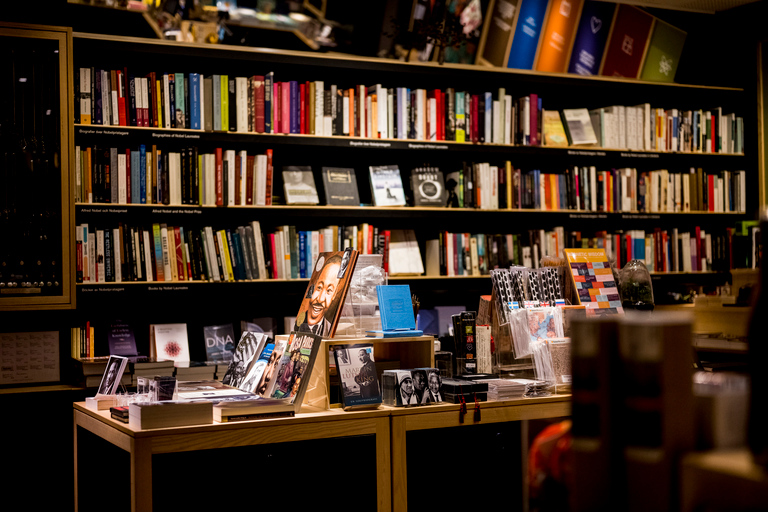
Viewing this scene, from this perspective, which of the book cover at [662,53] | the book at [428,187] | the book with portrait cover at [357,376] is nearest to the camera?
the book with portrait cover at [357,376]

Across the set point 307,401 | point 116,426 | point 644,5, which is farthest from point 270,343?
point 644,5

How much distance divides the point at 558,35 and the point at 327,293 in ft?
10.1

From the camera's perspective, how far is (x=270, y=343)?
2.99 m

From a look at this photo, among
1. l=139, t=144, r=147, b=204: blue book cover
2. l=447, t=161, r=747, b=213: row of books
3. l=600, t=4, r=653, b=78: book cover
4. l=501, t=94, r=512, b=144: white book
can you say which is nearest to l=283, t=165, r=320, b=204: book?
l=139, t=144, r=147, b=204: blue book cover

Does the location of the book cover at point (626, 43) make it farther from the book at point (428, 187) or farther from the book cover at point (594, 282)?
the book cover at point (594, 282)

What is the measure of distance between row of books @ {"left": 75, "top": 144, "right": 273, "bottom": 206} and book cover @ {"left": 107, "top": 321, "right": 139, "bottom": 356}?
67 centimetres

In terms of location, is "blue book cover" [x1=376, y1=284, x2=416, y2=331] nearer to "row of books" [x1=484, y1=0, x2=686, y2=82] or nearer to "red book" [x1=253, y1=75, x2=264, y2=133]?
"red book" [x1=253, y1=75, x2=264, y2=133]

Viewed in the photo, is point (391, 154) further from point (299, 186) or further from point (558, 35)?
point (558, 35)

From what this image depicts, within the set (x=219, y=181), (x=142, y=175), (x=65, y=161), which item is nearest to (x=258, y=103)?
(x=219, y=181)

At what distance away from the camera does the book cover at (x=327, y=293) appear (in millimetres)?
2746

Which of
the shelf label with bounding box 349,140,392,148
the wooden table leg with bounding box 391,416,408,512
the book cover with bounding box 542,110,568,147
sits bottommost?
the wooden table leg with bounding box 391,416,408,512

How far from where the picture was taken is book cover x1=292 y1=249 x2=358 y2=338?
2.75m

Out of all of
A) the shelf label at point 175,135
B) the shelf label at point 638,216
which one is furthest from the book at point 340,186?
the shelf label at point 638,216

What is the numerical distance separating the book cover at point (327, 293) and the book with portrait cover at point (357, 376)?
0.10 m
